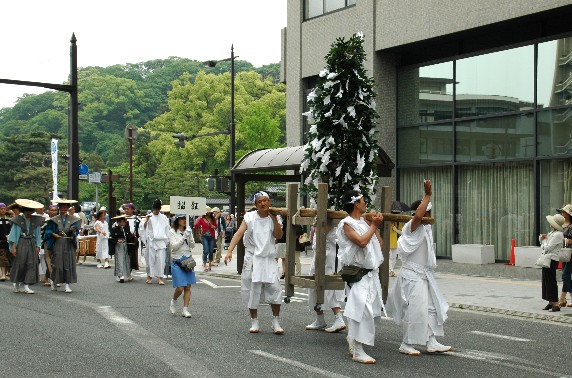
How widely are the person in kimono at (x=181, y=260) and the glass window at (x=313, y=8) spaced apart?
17.1 m

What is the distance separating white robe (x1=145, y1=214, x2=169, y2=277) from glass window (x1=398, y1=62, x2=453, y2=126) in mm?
9040

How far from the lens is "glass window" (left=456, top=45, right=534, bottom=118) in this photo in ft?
77.2

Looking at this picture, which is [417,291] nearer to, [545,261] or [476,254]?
[545,261]

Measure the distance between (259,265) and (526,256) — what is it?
1229 cm

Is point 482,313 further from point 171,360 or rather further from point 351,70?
point 171,360

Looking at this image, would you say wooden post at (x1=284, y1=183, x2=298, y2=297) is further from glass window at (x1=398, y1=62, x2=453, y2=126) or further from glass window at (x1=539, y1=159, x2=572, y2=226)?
glass window at (x1=398, y1=62, x2=453, y2=126)

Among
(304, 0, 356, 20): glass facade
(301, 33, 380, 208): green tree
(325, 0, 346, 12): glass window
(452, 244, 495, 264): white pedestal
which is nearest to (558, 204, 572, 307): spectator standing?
(301, 33, 380, 208): green tree

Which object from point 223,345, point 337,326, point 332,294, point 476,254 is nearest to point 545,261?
point 337,326

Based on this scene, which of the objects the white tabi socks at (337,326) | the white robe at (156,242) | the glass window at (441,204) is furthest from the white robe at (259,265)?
the glass window at (441,204)

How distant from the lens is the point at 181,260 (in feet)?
46.8

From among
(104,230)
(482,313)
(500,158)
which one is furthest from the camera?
(104,230)

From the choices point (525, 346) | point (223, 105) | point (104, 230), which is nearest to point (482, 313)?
point (525, 346)

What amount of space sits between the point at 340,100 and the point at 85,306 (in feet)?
18.5

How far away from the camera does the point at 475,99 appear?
25.2 metres
